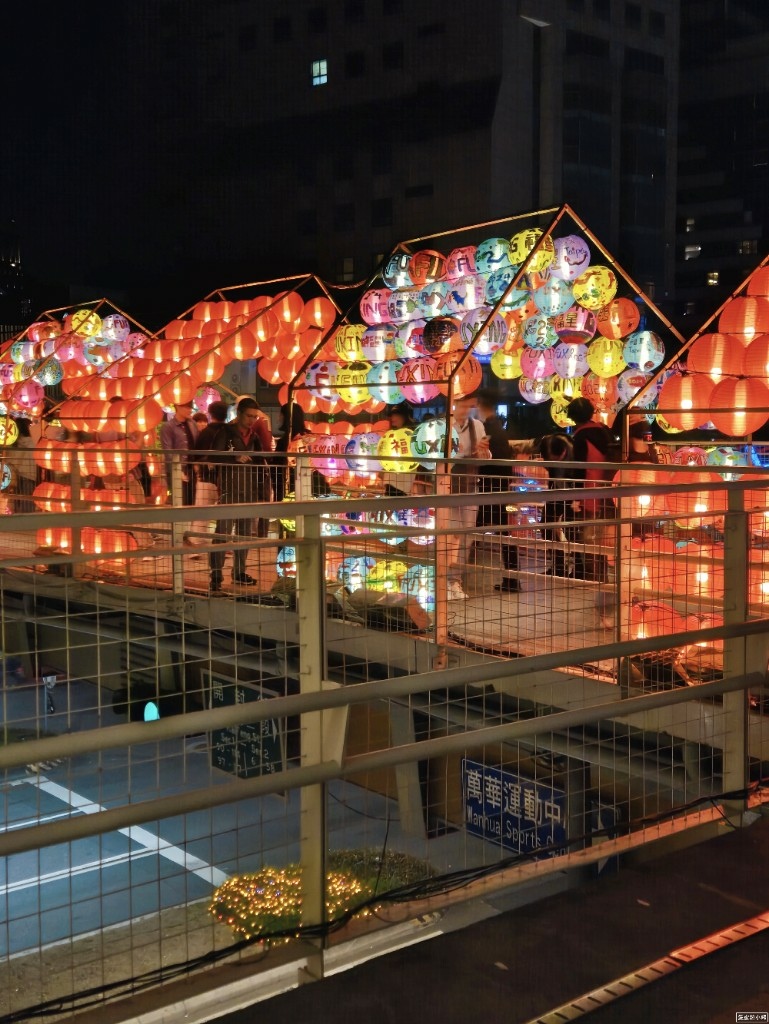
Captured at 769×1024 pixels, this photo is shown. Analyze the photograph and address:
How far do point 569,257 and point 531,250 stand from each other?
0.81 m

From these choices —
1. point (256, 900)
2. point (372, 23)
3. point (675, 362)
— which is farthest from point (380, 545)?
point (372, 23)

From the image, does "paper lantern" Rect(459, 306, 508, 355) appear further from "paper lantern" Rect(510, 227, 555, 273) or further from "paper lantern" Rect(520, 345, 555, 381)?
"paper lantern" Rect(520, 345, 555, 381)

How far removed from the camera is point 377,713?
26.6 feet

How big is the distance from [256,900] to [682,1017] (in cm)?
177

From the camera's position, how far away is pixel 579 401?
8.38 metres

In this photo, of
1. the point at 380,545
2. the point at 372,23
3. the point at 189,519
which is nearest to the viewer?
the point at 189,519

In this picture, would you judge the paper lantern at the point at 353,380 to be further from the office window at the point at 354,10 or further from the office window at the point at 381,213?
the office window at the point at 354,10

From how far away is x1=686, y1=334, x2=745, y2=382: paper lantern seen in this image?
8.52 metres

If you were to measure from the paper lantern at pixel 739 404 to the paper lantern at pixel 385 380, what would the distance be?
362 cm

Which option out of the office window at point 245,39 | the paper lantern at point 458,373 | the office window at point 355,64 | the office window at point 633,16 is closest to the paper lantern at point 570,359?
the paper lantern at point 458,373

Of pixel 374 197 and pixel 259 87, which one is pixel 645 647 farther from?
pixel 259 87

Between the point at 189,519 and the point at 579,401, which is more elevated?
the point at 579,401

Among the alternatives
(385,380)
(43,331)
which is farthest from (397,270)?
(43,331)

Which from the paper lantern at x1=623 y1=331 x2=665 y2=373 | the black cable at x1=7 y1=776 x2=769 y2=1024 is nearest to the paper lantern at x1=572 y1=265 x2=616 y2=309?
the paper lantern at x1=623 y1=331 x2=665 y2=373
